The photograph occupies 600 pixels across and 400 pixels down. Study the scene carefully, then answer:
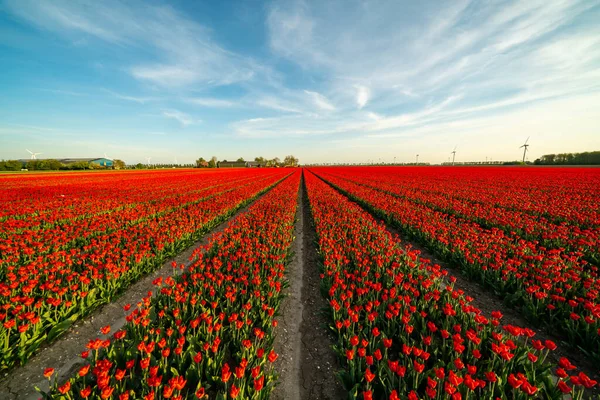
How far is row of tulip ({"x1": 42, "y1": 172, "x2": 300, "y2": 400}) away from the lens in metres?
2.68

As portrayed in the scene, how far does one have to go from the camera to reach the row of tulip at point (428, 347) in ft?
8.63

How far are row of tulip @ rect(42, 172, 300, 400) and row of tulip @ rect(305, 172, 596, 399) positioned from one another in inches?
55.1

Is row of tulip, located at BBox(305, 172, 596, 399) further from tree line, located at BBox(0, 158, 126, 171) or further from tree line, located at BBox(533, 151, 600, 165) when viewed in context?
tree line, located at BBox(533, 151, 600, 165)

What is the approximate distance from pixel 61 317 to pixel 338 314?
5.58 metres

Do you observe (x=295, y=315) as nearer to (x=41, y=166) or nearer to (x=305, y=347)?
(x=305, y=347)

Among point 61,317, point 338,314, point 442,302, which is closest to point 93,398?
point 61,317

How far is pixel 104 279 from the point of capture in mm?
6008

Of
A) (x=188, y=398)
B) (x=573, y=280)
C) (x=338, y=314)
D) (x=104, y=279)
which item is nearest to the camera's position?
(x=188, y=398)

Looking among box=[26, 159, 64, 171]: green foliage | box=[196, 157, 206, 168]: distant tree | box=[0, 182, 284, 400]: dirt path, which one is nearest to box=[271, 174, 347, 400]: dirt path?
box=[0, 182, 284, 400]: dirt path

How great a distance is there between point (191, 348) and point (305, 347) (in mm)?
2147

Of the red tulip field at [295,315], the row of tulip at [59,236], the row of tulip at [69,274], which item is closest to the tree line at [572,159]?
the red tulip field at [295,315]

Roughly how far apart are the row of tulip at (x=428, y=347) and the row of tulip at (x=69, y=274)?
5213 mm

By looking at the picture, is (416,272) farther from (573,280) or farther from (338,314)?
(573,280)

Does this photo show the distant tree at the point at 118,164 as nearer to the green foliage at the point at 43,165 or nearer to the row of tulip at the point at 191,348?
the green foliage at the point at 43,165
